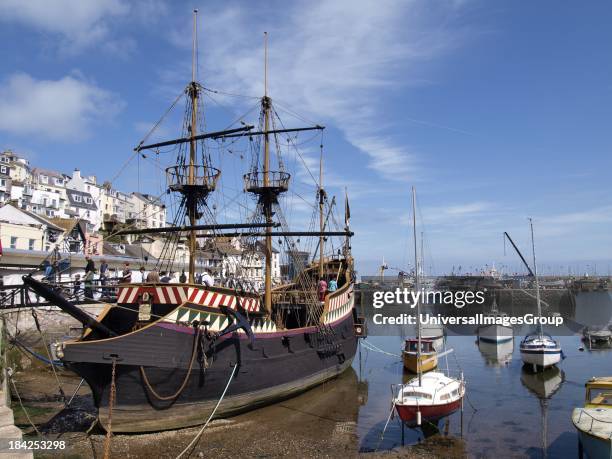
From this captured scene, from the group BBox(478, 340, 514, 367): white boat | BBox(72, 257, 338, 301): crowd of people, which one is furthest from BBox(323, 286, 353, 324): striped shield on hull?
BBox(478, 340, 514, 367): white boat

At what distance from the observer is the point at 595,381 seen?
16141 mm

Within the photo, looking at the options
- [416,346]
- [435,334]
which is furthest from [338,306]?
[435,334]

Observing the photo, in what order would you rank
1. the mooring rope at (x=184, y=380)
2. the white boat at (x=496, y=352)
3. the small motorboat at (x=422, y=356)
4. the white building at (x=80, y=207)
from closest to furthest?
the mooring rope at (x=184, y=380)
the small motorboat at (x=422, y=356)
the white boat at (x=496, y=352)
the white building at (x=80, y=207)

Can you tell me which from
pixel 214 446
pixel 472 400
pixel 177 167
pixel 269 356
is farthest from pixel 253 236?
pixel 472 400

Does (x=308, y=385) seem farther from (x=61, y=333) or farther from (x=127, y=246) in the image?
(x=127, y=246)

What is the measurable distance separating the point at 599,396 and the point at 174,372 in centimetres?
1368

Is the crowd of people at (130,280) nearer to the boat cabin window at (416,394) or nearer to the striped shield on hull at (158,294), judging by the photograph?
the striped shield on hull at (158,294)

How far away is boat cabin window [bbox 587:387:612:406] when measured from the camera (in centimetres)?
1538

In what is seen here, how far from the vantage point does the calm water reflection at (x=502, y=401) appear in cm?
1809

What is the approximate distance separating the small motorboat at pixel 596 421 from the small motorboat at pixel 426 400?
459cm

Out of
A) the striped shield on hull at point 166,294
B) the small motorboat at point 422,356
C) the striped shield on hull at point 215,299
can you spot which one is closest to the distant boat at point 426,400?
the striped shield on hull at point 215,299

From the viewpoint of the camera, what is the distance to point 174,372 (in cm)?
1641

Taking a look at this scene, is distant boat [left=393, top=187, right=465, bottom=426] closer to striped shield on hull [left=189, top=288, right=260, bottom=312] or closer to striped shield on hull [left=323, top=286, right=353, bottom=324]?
striped shield on hull [left=189, top=288, right=260, bottom=312]

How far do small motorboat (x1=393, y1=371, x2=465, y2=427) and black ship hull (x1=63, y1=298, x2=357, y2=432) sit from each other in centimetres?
565
